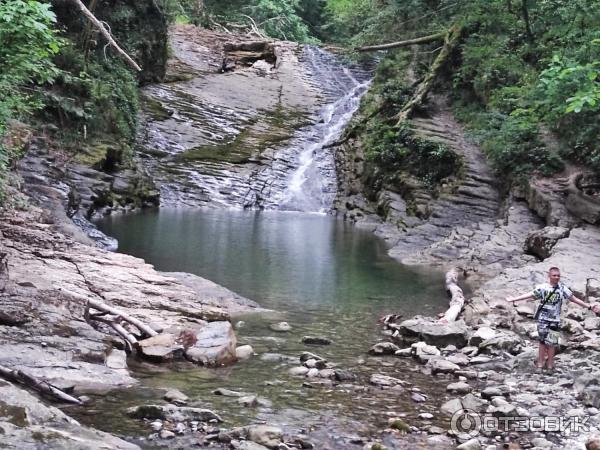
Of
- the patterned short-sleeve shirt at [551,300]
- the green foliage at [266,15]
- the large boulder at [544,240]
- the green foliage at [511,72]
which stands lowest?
the patterned short-sleeve shirt at [551,300]

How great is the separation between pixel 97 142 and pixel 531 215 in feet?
54.7

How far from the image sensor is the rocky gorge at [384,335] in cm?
607

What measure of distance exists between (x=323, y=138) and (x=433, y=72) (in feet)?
25.1

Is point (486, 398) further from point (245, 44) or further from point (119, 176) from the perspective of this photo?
point (245, 44)

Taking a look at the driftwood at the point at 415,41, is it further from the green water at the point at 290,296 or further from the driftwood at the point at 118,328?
the driftwood at the point at 118,328

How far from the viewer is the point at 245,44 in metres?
44.0

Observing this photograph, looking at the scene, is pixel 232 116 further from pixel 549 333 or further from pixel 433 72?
pixel 549 333

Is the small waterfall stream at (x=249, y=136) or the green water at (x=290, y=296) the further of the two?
the small waterfall stream at (x=249, y=136)

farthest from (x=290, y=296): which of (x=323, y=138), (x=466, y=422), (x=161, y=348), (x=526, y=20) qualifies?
(x=323, y=138)

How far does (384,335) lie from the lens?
10.5 meters

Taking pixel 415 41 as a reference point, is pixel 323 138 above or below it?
below

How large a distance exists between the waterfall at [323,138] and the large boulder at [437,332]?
20.0 meters

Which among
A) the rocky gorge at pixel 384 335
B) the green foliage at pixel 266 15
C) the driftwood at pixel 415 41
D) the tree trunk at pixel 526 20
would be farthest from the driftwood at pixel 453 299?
the green foliage at pixel 266 15

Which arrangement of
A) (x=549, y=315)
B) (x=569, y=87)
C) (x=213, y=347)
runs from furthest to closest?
Result: 1. (x=569, y=87)
2. (x=549, y=315)
3. (x=213, y=347)
